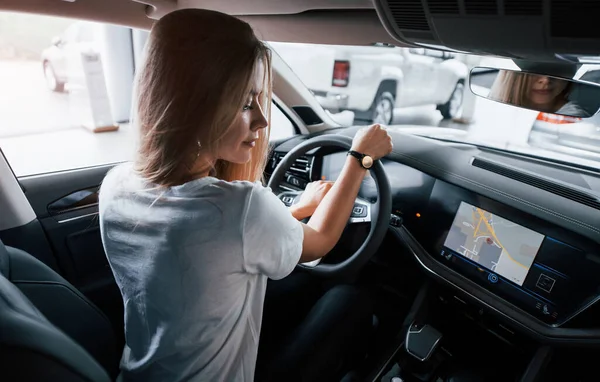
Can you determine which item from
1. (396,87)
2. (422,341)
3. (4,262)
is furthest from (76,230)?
(396,87)

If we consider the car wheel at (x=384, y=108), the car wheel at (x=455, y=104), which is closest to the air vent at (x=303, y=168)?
the car wheel at (x=384, y=108)

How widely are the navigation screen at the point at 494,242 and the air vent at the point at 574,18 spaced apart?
2.77 ft

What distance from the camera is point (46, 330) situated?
827mm

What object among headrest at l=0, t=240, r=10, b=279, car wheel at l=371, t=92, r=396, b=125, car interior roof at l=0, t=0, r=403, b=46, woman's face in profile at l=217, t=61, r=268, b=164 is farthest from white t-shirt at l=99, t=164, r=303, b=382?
car wheel at l=371, t=92, r=396, b=125

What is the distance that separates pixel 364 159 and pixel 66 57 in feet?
11.9

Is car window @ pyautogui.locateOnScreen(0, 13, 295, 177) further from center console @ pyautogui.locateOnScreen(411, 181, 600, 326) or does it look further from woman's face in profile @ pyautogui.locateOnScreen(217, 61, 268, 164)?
woman's face in profile @ pyautogui.locateOnScreen(217, 61, 268, 164)

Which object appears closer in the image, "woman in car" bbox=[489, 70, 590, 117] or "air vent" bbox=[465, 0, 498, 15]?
"air vent" bbox=[465, 0, 498, 15]

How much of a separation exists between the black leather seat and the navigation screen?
1.30m

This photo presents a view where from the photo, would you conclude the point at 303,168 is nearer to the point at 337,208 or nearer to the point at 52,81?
the point at 337,208

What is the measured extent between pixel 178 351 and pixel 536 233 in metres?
1.20

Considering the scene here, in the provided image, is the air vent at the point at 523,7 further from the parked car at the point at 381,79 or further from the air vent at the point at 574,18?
the parked car at the point at 381,79

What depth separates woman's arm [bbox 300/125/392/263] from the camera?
3.93ft

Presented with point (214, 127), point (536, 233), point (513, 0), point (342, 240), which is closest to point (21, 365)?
point (214, 127)

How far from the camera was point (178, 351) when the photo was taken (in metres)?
1.03
